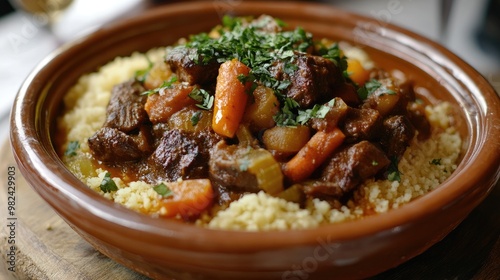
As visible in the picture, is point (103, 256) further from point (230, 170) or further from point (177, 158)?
point (230, 170)

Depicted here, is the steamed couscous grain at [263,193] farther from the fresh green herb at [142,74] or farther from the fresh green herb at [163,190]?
the fresh green herb at [142,74]

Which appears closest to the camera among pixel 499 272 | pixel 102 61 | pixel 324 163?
pixel 499 272

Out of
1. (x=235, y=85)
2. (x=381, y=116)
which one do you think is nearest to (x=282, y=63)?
(x=235, y=85)

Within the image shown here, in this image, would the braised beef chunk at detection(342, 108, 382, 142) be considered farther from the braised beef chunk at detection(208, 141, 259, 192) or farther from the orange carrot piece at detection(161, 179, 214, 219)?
the orange carrot piece at detection(161, 179, 214, 219)

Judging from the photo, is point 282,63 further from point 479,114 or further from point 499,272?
point 499,272

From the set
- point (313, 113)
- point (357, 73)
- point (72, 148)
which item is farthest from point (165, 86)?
point (357, 73)

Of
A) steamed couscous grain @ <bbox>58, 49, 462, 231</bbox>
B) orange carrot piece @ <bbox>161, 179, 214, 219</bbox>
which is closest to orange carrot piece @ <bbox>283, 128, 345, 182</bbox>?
steamed couscous grain @ <bbox>58, 49, 462, 231</bbox>
